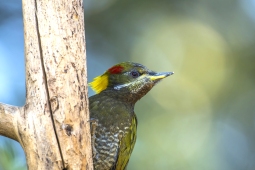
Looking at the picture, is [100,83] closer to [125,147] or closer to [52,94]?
[125,147]

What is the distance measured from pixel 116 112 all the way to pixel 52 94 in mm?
1049

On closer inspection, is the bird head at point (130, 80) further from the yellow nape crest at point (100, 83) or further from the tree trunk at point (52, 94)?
the tree trunk at point (52, 94)

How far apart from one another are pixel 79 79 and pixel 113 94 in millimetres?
1097

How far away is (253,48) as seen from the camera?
9.70 meters

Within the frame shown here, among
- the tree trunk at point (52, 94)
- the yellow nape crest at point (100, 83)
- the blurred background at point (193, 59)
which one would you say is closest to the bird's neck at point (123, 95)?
the yellow nape crest at point (100, 83)

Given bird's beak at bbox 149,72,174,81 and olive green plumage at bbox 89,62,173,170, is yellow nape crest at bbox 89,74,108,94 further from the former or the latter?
bird's beak at bbox 149,72,174,81

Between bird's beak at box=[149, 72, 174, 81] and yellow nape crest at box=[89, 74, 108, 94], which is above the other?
yellow nape crest at box=[89, 74, 108, 94]

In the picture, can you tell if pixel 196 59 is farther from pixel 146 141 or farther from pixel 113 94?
pixel 113 94

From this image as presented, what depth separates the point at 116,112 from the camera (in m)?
4.52

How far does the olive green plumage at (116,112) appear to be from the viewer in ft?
14.5

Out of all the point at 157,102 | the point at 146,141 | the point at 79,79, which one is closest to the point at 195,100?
the point at 157,102

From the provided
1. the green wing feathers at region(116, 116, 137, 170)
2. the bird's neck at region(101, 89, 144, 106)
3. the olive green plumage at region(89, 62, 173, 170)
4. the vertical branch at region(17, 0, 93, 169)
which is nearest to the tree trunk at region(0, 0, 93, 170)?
the vertical branch at region(17, 0, 93, 169)

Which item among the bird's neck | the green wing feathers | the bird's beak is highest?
the bird's beak

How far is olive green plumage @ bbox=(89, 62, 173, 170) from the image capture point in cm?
443
